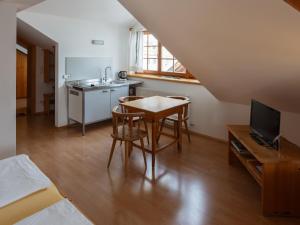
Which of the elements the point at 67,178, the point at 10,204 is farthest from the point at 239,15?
the point at 67,178

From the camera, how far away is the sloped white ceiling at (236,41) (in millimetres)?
1965

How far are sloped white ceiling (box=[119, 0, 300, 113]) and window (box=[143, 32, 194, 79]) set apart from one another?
1607 mm

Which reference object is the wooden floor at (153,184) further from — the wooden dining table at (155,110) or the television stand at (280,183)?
the wooden dining table at (155,110)

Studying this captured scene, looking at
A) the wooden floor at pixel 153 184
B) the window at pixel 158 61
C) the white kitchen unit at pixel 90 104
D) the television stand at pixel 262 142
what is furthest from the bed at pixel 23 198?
the window at pixel 158 61

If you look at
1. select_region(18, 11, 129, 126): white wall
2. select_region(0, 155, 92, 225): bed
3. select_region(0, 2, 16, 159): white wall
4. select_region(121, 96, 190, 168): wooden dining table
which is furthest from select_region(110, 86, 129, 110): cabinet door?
select_region(0, 155, 92, 225): bed

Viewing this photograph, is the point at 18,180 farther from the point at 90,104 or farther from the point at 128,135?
the point at 90,104

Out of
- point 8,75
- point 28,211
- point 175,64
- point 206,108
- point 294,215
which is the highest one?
point 175,64

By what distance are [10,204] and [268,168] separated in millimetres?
2102

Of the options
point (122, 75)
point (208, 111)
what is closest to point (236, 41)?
point (208, 111)

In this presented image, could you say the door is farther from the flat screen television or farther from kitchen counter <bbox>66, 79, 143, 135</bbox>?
the flat screen television

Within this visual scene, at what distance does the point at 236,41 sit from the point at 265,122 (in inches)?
40.3

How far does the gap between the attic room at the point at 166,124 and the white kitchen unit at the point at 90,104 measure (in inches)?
0.8

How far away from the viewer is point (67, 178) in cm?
308

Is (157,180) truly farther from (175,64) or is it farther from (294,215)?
(175,64)
